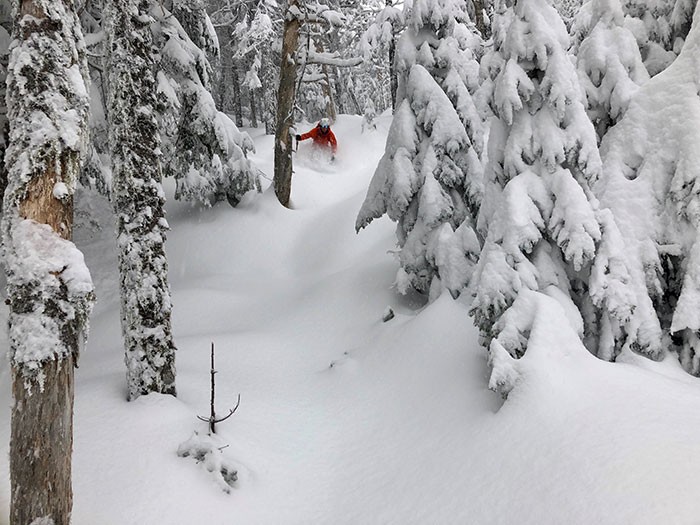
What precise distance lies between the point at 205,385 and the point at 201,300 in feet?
14.8

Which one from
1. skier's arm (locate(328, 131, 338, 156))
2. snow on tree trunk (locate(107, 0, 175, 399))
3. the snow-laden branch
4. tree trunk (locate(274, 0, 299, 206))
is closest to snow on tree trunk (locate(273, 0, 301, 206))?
tree trunk (locate(274, 0, 299, 206))

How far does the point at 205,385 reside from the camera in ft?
23.9

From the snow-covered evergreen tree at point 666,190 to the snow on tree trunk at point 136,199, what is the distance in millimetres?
5671

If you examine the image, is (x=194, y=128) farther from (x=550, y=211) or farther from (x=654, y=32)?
(x=654, y=32)

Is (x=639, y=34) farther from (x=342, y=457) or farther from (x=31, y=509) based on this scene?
(x=31, y=509)

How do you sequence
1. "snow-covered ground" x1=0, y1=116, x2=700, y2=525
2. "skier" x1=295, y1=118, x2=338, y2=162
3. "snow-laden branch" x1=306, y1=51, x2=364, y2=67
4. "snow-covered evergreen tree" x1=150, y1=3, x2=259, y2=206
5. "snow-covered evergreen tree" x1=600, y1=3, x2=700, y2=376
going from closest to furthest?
"snow-covered ground" x1=0, y1=116, x2=700, y2=525 → "snow-covered evergreen tree" x1=600, y1=3, x2=700, y2=376 → "snow-covered evergreen tree" x1=150, y1=3, x2=259, y2=206 → "snow-laden branch" x1=306, y1=51, x2=364, y2=67 → "skier" x1=295, y1=118, x2=338, y2=162

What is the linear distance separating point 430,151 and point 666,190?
12.7 ft

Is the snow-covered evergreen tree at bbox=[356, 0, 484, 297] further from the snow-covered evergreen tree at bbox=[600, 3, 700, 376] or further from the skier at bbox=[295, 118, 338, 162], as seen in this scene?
the skier at bbox=[295, 118, 338, 162]

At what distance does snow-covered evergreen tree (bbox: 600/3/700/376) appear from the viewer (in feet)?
18.7

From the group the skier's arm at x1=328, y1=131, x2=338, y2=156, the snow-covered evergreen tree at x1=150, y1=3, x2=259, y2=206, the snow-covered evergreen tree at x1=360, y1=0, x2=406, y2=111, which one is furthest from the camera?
the skier's arm at x1=328, y1=131, x2=338, y2=156

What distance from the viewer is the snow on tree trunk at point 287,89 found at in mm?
13570

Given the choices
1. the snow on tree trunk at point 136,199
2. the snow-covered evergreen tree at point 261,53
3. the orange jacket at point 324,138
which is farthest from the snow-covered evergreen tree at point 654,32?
the orange jacket at point 324,138

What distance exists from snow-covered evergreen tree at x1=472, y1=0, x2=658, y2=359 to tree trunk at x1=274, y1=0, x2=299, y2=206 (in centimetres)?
833

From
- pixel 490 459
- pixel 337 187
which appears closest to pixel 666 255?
pixel 490 459
